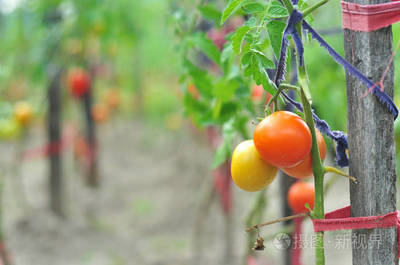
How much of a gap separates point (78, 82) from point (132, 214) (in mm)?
1270

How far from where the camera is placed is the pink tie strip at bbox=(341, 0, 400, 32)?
756 millimetres

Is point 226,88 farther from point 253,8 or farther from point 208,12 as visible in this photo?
point 253,8

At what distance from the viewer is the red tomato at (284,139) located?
0.74 meters

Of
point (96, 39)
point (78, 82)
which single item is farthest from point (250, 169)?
point (96, 39)

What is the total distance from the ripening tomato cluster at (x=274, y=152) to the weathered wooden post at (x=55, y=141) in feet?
9.33

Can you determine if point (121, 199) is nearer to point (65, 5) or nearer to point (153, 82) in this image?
point (65, 5)

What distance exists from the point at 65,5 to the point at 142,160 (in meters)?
3.26

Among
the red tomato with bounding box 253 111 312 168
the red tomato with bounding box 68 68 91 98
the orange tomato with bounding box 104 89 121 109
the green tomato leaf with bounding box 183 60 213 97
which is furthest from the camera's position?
the orange tomato with bounding box 104 89 121 109

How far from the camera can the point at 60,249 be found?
334 centimetres

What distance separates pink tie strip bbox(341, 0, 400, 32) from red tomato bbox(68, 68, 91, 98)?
365 cm

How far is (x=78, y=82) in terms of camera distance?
420 centimetres

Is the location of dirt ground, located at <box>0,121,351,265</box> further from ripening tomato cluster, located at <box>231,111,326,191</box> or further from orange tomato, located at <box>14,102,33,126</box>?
ripening tomato cluster, located at <box>231,111,326,191</box>

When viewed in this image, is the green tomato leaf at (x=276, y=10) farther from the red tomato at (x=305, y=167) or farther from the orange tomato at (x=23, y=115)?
the orange tomato at (x=23, y=115)

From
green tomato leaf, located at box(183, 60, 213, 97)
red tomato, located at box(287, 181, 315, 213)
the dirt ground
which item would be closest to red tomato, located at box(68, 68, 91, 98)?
the dirt ground
